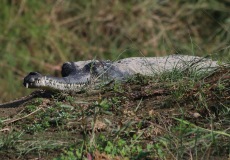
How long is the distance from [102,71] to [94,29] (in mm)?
4494

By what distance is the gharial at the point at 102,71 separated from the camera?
186 inches

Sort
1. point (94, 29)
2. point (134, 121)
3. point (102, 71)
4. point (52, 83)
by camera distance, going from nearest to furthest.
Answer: point (134, 121) → point (52, 83) → point (102, 71) → point (94, 29)

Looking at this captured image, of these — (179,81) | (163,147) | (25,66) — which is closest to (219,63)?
(179,81)

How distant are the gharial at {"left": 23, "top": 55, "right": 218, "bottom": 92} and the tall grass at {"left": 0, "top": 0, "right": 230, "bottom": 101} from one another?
340 cm

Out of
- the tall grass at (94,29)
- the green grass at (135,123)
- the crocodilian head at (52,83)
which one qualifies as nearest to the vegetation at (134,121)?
the green grass at (135,123)

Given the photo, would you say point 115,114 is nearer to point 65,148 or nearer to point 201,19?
point 65,148

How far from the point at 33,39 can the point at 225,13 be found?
2791mm

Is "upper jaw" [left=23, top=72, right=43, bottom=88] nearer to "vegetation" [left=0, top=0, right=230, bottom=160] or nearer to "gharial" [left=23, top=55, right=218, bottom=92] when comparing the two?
"gharial" [left=23, top=55, right=218, bottom=92]

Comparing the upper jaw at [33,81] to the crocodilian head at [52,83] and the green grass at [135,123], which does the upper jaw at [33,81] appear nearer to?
the crocodilian head at [52,83]

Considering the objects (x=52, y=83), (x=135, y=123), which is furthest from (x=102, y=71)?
(x=135, y=123)

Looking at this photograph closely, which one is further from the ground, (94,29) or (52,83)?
(94,29)

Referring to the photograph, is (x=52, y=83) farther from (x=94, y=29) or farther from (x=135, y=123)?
(x=94, y=29)

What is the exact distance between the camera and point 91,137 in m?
3.52

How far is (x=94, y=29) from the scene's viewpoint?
9.62m
